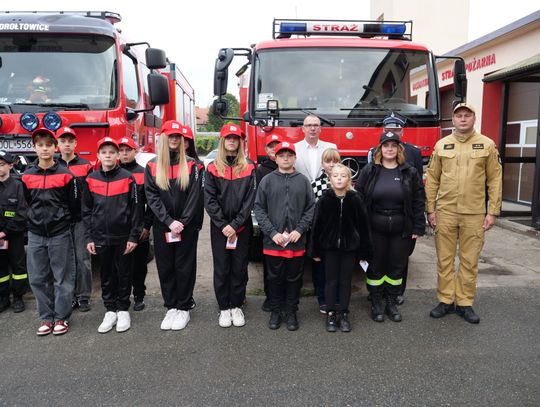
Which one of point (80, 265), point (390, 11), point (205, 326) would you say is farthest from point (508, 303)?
point (390, 11)

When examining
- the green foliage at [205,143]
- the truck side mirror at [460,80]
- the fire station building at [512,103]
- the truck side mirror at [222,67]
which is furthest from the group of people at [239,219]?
the green foliage at [205,143]

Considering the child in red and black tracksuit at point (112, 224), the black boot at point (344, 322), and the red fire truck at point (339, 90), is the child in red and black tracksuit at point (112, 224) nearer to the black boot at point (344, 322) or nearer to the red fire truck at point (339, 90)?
the red fire truck at point (339, 90)

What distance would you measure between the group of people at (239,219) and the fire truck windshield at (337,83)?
1201 millimetres

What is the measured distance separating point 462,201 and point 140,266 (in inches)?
125

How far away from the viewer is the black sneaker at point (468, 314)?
163 inches

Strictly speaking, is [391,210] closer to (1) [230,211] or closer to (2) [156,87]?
(1) [230,211]

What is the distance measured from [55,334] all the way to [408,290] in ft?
12.0

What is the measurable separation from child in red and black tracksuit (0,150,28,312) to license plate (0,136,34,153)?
37 centimetres

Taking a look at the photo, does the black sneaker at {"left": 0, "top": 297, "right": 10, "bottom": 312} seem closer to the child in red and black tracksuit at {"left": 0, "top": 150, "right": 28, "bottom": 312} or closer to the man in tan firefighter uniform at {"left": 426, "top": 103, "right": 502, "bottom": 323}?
the child in red and black tracksuit at {"left": 0, "top": 150, "right": 28, "bottom": 312}

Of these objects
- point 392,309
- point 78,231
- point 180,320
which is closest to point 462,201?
point 392,309

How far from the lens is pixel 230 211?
160 inches

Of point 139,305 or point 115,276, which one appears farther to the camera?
point 139,305

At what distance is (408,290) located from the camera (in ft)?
16.7

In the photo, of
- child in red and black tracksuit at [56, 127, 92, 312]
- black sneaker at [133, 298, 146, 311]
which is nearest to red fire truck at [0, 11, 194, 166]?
child in red and black tracksuit at [56, 127, 92, 312]
